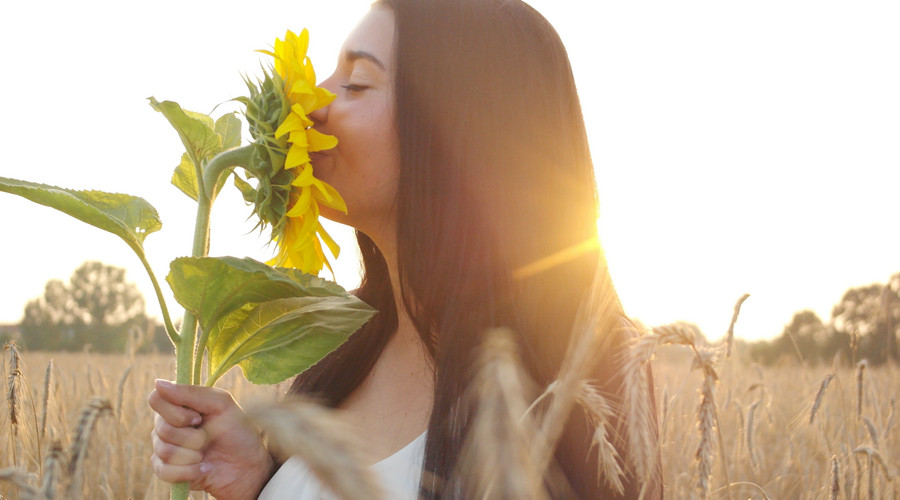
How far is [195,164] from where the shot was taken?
47.1 inches

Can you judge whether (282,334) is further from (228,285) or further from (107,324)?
(107,324)

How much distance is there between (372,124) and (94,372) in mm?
2810

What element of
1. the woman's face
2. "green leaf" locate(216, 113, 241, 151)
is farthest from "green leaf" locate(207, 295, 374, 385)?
the woman's face

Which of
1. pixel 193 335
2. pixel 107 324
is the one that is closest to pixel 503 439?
pixel 193 335

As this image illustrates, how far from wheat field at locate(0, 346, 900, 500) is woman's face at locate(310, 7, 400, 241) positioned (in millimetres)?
617

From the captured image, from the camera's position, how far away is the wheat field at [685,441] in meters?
0.98

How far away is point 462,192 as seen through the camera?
6.54 ft

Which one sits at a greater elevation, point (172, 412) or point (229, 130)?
point (229, 130)

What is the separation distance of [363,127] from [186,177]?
0.62 m

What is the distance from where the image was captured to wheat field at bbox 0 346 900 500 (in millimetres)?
980

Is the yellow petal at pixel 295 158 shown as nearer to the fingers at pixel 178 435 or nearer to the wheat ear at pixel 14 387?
the fingers at pixel 178 435

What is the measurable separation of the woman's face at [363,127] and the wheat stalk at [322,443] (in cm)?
97

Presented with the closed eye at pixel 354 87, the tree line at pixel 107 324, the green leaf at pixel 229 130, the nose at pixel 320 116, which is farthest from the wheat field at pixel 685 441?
the tree line at pixel 107 324

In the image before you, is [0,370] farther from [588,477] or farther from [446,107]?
[588,477]
